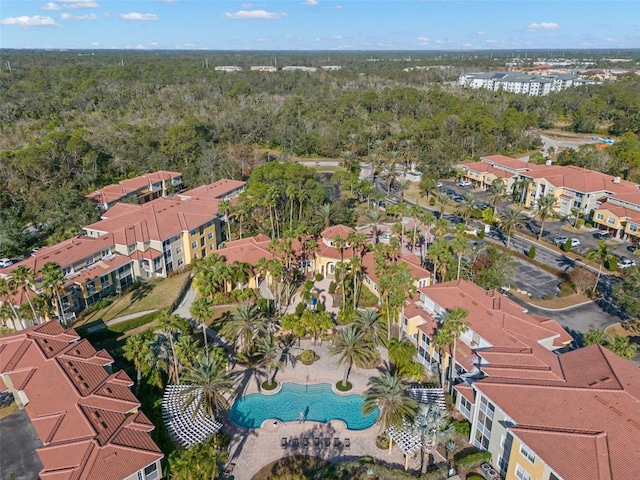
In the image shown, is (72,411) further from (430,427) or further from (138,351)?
(430,427)

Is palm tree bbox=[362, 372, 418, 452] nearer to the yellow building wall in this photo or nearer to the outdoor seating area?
the yellow building wall

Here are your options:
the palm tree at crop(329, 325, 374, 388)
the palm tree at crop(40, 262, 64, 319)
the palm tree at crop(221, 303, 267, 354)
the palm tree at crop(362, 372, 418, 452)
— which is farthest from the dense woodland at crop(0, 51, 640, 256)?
the palm tree at crop(362, 372, 418, 452)

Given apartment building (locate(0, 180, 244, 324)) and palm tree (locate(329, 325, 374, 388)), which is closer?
palm tree (locate(329, 325, 374, 388))

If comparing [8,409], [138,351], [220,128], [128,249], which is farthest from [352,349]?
[220,128]

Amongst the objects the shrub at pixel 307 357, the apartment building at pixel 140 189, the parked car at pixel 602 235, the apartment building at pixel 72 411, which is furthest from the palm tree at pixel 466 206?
the apartment building at pixel 140 189

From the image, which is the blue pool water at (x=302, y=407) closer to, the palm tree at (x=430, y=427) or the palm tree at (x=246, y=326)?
the palm tree at (x=246, y=326)

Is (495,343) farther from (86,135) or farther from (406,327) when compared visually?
(86,135)
